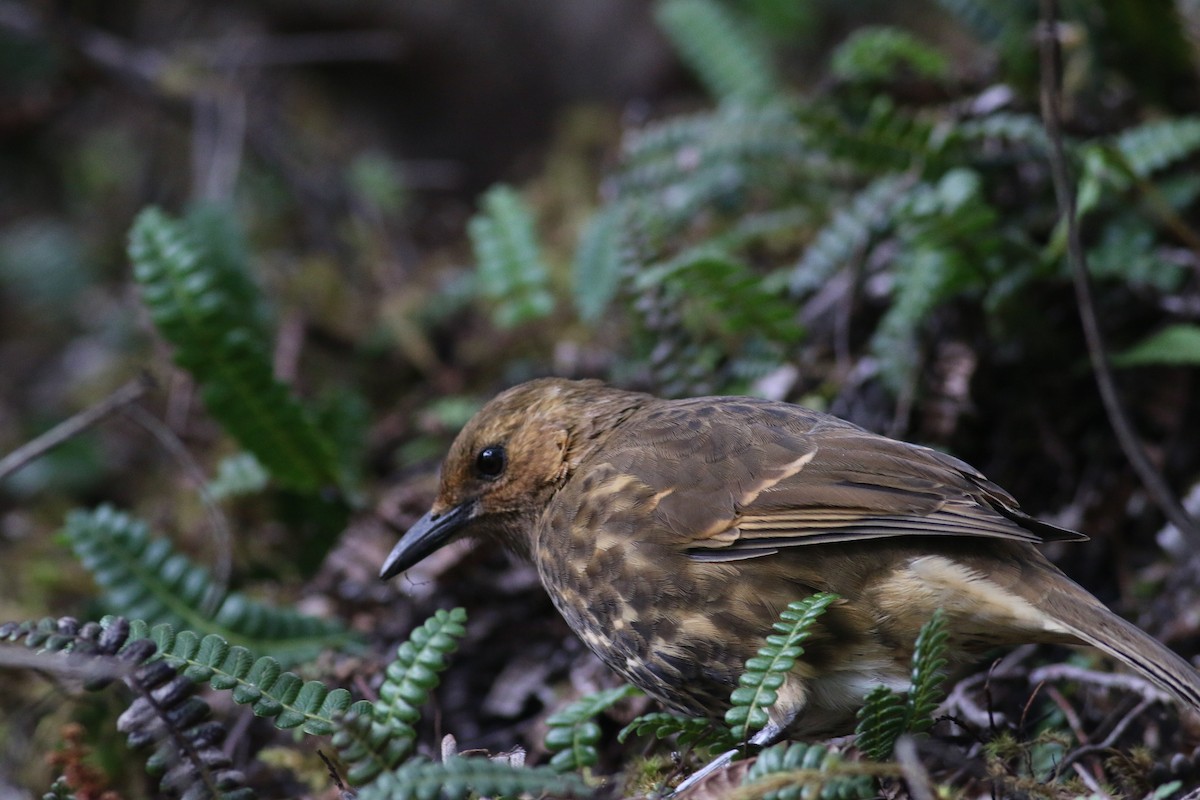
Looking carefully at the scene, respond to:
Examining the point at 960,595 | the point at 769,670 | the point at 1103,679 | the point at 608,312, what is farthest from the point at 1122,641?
the point at 608,312

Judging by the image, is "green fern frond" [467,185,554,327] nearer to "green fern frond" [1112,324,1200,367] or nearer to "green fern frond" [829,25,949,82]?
"green fern frond" [829,25,949,82]

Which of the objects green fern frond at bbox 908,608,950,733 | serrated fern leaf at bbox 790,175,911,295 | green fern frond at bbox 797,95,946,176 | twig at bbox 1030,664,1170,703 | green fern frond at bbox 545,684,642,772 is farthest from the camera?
serrated fern leaf at bbox 790,175,911,295

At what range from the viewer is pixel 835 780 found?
212cm

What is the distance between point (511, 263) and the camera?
4.43m

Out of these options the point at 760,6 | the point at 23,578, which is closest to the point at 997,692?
the point at 23,578

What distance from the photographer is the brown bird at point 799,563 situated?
99.8 inches

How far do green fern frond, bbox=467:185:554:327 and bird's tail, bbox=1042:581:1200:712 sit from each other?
2.39 meters

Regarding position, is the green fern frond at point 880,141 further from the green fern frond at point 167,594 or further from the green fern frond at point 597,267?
the green fern frond at point 167,594

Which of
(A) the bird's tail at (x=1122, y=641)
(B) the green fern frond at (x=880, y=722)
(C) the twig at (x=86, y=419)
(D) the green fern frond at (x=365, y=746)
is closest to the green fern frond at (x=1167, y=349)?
(A) the bird's tail at (x=1122, y=641)

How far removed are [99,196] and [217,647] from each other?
5.82 m

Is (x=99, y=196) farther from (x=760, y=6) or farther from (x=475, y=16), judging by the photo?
(x=760, y=6)

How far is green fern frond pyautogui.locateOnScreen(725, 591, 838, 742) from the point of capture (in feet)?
7.60

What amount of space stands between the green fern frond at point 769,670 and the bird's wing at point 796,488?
0.97 ft

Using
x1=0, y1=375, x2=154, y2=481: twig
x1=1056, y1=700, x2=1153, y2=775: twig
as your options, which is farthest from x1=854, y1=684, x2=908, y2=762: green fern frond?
x1=0, y1=375, x2=154, y2=481: twig
